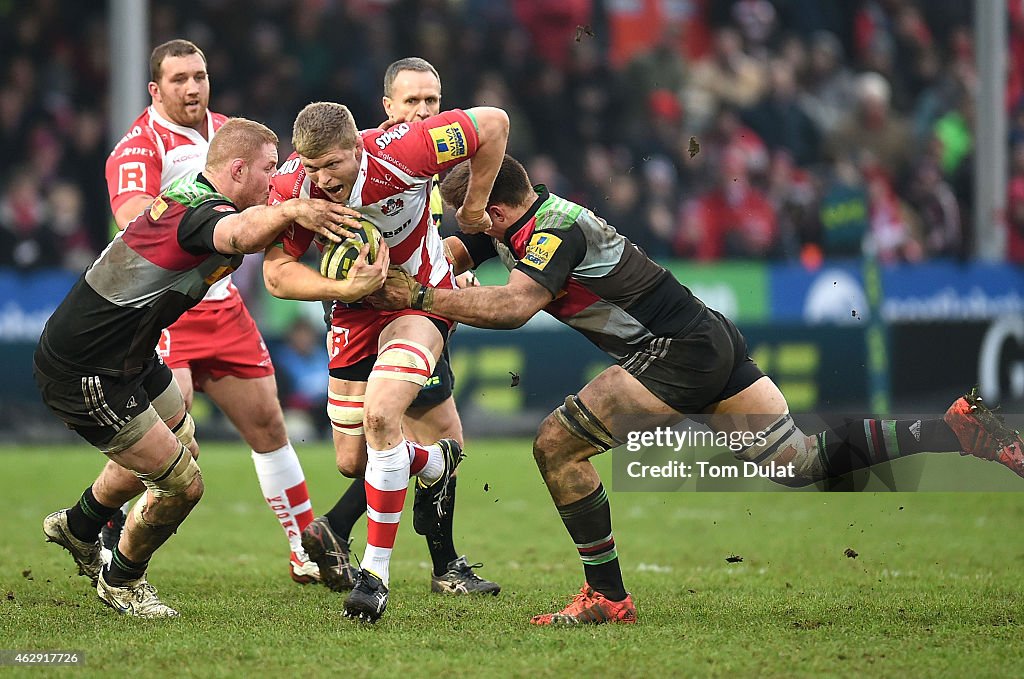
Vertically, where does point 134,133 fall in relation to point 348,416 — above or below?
above

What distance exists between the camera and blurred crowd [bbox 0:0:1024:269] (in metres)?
15.9

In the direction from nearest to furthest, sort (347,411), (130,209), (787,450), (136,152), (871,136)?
(787,450), (347,411), (130,209), (136,152), (871,136)

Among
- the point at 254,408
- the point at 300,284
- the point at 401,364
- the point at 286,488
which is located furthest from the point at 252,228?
the point at 286,488

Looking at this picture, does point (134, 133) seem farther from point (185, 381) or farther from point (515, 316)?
point (515, 316)

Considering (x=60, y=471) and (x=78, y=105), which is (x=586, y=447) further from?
(x=78, y=105)

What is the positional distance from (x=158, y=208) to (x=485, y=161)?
5.06ft

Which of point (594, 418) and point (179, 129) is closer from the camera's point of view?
point (594, 418)

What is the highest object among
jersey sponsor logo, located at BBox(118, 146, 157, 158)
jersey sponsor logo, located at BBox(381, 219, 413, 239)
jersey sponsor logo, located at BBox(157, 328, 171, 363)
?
jersey sponsor logo, located at BBox(118, 146, 157, 158)

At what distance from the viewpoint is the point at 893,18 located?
66.7ft

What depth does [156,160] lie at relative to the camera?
24.3 feet

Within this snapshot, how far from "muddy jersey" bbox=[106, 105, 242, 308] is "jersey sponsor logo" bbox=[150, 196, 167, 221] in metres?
1.28

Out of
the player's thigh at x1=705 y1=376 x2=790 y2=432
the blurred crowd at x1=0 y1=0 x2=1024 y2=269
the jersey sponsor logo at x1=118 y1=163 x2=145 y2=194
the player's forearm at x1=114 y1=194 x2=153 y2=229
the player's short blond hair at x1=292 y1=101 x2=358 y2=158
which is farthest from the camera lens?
the blurred crowd at x1=0 y1=0 x2=1024 y2=269

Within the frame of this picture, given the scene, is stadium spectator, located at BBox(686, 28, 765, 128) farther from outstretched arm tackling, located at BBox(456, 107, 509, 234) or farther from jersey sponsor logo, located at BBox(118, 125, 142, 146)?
outstretched arm tackling, located at BBox(456, 107, 509, 234)

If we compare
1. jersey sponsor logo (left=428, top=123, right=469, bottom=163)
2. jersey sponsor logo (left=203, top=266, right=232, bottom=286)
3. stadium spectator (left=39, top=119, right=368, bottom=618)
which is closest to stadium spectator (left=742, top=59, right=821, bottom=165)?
jersey sponsor logo (left=428, top=123, right=469, bottom=163)
